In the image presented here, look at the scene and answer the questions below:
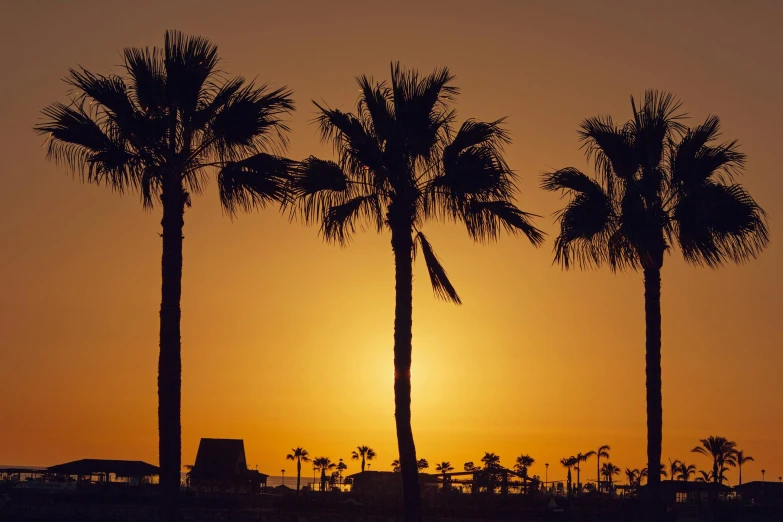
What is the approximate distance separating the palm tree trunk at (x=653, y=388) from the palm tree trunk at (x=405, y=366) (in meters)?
6.35

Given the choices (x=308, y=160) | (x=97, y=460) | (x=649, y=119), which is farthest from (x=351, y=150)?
→ (x=97, y=460)

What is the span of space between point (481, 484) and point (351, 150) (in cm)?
7820

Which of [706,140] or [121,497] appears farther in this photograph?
[121,497]

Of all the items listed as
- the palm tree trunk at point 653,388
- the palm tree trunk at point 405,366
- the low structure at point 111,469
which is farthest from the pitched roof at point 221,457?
the palm tree trunk at point 405,366

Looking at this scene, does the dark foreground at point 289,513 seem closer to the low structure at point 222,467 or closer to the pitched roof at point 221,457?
the low structure at point 222,467

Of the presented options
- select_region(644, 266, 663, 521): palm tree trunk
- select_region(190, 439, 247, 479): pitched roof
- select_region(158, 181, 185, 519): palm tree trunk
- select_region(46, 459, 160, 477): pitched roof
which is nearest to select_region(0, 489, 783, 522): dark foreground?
select_region(644, 266, 663, 521): palm tree trunk

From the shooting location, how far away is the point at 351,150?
25.8 meters

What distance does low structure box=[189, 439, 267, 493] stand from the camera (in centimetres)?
9350

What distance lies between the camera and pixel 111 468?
295ft

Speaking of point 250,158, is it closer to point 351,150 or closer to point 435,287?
point 351,150

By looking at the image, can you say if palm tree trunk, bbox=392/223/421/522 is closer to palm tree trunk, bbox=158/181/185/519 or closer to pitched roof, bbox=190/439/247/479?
palm tree trunk, bbox=158/181/185/519

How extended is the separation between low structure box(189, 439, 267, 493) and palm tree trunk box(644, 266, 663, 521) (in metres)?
69.1

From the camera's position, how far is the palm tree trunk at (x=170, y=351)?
2289cm

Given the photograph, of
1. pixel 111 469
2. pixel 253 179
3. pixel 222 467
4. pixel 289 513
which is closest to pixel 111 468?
pixel 111 469
